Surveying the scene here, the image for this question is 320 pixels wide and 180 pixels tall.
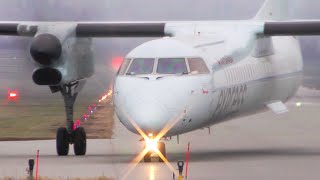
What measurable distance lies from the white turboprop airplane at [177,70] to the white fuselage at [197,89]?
0.02m

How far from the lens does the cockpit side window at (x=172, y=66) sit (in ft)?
66.3

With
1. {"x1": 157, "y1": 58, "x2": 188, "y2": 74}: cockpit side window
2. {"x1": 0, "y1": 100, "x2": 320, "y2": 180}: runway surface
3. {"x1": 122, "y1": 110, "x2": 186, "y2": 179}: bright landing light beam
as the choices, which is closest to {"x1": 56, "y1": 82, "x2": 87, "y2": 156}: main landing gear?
{"x1": 0, "y1": 100, "x2": 320, "y2": 180}: runway surface

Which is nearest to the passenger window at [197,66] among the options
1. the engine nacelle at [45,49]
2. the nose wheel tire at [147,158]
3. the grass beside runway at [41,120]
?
the nose wheel tire at [147,158]

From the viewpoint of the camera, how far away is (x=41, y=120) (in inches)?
1622

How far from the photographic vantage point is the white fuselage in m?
19.2

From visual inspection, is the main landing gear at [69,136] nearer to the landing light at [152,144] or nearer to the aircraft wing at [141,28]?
the aircraft wing at [141,28]

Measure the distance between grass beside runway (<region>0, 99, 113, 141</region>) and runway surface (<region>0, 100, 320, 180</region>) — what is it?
224 cm

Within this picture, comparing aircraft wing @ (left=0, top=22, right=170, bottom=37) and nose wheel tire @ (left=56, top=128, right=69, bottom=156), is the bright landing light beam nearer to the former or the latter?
nose wheel tire @ (left=56, top=128, right=69, bottom=156)

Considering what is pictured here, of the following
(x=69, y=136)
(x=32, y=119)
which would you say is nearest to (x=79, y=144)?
(x=69, y=136)

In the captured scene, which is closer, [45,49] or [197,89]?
[197,89]

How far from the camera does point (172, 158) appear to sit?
73.6ft

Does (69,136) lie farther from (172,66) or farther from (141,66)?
(172,66)

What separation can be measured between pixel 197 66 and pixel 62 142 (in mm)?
5270

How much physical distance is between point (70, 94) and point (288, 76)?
24.5ft
